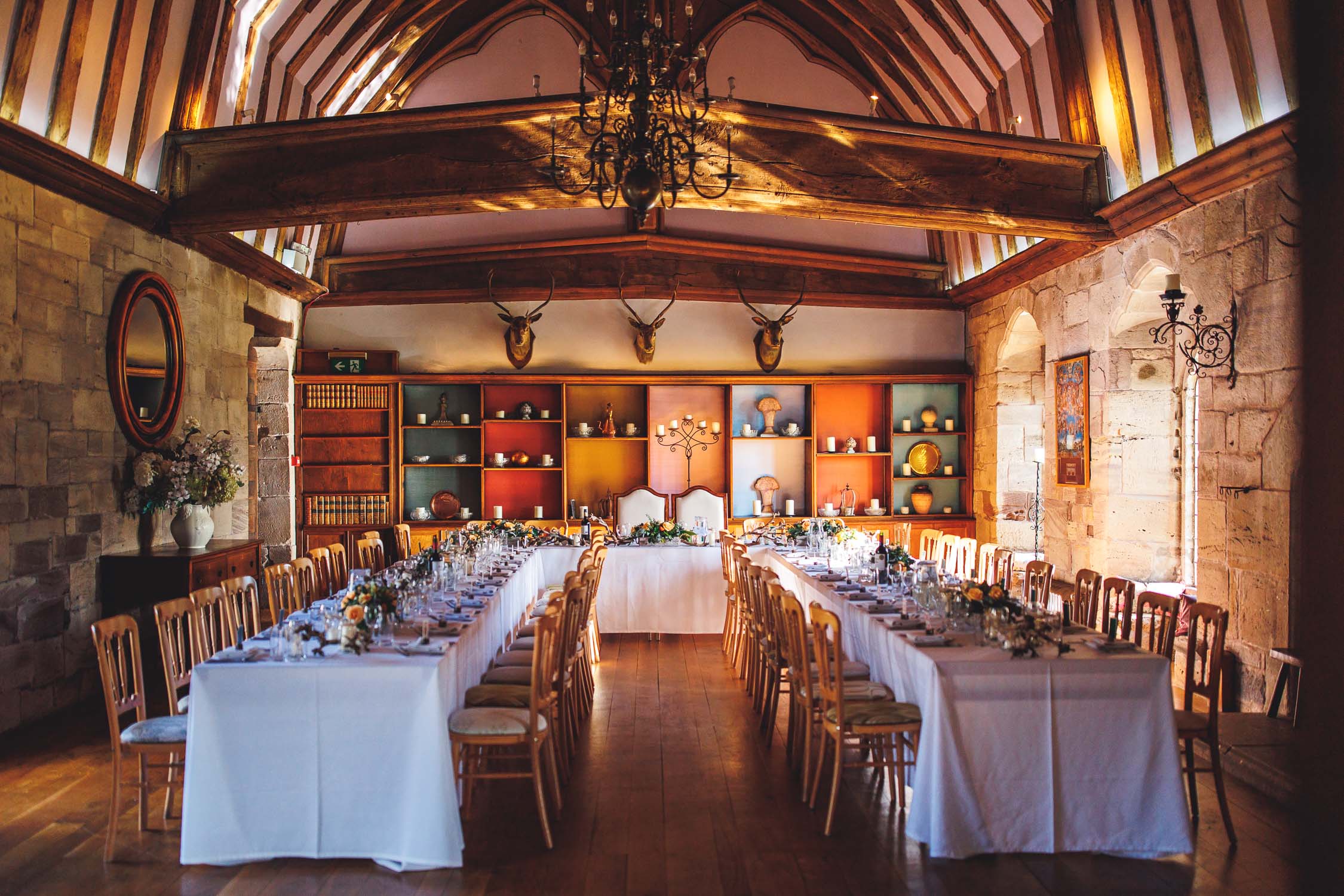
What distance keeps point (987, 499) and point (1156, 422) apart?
290 centimetres

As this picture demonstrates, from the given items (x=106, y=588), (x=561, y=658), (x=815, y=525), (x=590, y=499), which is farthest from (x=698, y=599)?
(x=106, y=588)

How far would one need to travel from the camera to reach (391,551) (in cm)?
999

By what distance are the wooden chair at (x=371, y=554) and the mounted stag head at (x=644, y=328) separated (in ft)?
12.4

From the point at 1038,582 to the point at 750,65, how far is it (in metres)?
5.69

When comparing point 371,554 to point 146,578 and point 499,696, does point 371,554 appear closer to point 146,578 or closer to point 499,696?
point 146,578

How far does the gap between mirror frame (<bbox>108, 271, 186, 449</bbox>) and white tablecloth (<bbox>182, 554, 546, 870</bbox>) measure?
10.8ft

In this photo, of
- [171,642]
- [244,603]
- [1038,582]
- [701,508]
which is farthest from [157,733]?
[701,508]

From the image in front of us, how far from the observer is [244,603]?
15.8 feet

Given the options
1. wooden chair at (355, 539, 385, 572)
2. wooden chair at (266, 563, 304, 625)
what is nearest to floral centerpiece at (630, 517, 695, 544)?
wooden chair at (355, 539, 385, 572)

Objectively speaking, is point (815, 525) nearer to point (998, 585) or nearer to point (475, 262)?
point (998, 585)

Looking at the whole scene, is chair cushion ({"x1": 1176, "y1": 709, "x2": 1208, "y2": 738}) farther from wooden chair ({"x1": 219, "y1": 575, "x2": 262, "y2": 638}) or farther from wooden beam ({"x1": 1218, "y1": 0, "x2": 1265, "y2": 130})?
wooden chair ({"x1": 219, "y1": 575, "x2": 262, "y2": 638})

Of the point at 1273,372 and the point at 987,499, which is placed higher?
the point at 1273,372

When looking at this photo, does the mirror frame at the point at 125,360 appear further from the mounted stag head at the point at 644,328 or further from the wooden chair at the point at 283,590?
the mounted stag head at the point at 644,328

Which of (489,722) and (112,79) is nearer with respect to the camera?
(489,722)
